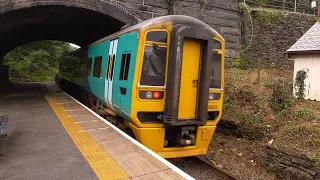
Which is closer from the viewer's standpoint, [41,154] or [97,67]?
[41,154]

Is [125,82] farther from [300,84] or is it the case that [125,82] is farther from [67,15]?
[67,15]

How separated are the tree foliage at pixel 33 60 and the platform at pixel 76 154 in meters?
25.7

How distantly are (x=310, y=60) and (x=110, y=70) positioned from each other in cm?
816

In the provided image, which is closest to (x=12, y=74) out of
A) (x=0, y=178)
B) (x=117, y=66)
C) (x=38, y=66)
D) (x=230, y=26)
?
(x=38, y=66)

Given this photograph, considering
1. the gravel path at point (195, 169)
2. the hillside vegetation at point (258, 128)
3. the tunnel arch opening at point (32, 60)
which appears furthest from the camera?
the tunnel arch opening at point (32, 60)

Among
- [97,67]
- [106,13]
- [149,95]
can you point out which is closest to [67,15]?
[106,13]

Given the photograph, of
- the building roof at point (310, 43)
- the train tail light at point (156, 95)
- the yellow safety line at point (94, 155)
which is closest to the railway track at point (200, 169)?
the train tail light at point (156, 95)

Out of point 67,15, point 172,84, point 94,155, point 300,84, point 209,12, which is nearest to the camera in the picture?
point 94,155

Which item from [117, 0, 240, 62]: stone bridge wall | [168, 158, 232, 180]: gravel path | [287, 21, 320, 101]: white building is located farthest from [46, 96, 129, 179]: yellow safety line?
[287, 21, 320, 101]: white building

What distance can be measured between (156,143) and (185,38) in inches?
84.9

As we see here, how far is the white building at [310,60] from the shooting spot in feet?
35.8

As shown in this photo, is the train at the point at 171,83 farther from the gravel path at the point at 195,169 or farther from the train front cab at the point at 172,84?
the gravel path at the point at 195,169

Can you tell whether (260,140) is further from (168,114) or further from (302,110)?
(168,114)

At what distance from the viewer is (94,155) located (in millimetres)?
4707
